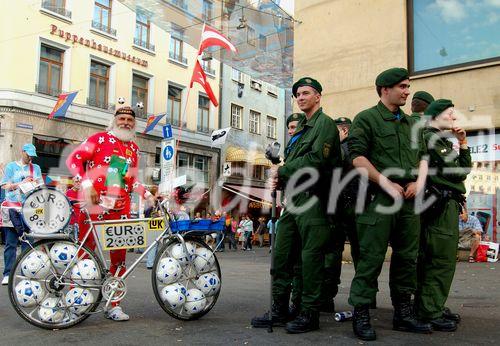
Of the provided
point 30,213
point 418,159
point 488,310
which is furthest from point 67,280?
point 488,310

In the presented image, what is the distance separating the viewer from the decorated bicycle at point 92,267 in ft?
13.1

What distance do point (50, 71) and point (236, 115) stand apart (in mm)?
14608

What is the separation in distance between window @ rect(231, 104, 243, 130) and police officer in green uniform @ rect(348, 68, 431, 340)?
31907 millimetres

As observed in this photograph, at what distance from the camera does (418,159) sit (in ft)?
13.3

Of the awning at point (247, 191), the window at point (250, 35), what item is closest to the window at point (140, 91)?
the awning at point (247, 191)

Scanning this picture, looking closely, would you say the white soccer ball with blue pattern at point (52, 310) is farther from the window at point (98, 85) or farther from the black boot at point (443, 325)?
the window at point (98, 85)

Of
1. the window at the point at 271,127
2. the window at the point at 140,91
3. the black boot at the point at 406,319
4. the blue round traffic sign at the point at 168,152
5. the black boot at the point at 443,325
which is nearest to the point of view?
the black boot at the point at 406,319

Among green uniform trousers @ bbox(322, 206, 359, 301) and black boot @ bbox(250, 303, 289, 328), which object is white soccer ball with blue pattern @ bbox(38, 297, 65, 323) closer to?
black boot @ bbox(250, 303, 289, 328)

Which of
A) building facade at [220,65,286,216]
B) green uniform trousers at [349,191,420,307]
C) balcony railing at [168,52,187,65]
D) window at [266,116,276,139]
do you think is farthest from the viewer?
window at [266,116,276,139]

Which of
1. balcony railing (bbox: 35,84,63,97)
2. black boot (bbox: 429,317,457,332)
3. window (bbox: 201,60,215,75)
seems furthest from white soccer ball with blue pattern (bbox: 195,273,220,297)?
window (bbox: 201,60,215,75)

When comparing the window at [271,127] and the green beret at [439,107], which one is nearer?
the green beret at [439,107]

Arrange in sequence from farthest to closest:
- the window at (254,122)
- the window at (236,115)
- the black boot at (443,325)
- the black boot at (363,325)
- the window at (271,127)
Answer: the window at (271,127)
the window at (254,122)
the window at (236,115)
the black boot at (443,325)
the black boot at (363,325)

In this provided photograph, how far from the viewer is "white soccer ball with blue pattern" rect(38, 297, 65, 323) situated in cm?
396

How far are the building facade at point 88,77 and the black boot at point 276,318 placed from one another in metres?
14.3
